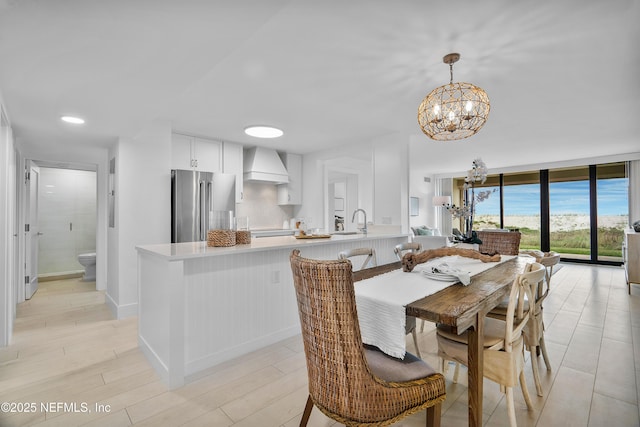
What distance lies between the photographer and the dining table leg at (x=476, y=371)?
1.35 metres

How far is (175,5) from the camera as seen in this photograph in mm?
1321

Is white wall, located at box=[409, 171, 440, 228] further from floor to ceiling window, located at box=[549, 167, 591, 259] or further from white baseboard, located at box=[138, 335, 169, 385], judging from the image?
white baseboard, located at box=[138, 335, 169, 385]

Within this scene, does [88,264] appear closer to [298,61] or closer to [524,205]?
[298,61]

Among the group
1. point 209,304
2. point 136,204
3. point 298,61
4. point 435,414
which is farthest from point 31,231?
point 435,414

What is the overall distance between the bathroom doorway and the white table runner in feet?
18.1

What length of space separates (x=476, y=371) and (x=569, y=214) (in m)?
7.97

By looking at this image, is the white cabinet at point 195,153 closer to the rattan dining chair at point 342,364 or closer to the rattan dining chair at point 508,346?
the rattan dining chair at point 342,364

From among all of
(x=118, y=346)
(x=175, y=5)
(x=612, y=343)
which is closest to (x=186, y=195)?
(x=118, y=346)

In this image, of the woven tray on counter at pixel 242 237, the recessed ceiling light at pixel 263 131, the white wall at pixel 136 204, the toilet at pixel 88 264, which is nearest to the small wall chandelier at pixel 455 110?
the woven tray on counter at pixel 242 237

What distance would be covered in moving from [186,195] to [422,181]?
727 cm

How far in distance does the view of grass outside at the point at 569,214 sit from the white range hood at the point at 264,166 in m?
6.35

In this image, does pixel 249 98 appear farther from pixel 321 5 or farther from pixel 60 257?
pixel 60 257

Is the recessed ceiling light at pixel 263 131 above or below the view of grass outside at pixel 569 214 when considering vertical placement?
above

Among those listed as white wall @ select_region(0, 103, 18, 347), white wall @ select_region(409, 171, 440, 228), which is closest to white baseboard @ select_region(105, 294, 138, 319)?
white wall @ select_region(0, 103, 18, 347)
